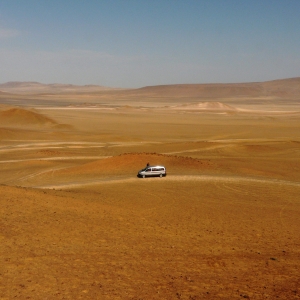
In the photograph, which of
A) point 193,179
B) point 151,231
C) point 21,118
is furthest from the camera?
point 21,118

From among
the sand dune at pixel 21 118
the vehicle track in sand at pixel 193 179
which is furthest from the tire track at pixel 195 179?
the sand dune at pixel 21 118

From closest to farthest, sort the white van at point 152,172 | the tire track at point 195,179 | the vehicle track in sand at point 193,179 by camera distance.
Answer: the vehicle track in sand at point 193,179 < the tire track at point 195,179 < the white van at point 152,172

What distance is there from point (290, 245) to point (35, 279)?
8.23 metres

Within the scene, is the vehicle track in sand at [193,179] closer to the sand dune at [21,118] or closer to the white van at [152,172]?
the white van at [152,172]

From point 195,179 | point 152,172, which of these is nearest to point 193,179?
point 195,179

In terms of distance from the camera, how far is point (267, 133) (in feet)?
229

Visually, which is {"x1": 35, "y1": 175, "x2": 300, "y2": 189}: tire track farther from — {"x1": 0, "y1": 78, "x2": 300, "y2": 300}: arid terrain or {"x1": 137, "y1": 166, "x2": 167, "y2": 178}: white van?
{"x1": 137, "y1": 166, "x2": 167, "y2": 178}: white van

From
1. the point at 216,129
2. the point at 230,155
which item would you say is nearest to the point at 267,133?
the point at 216,129

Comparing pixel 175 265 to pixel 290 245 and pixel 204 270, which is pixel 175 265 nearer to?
pixel 204 270

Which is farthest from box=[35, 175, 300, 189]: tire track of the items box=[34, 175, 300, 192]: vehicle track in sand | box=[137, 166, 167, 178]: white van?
box=[137, 166, 167, 178]: white van

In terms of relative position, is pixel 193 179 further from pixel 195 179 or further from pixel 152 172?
pixel 152 172

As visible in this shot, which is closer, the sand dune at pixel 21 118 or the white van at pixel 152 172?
the white van at pixel 152 172

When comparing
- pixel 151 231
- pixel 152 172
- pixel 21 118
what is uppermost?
pixel 151 231

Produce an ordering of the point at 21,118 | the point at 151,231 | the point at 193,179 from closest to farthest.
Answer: the point at 151,231 → the point at 193,179 → the point at 21,118
